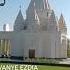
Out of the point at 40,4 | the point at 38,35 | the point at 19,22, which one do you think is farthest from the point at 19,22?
the point at 38,35

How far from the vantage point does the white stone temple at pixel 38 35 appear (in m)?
38.1

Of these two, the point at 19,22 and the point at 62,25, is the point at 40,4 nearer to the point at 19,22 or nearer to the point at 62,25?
the point at 19,22

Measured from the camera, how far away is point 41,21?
41.5 metres

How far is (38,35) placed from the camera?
38.3 metres

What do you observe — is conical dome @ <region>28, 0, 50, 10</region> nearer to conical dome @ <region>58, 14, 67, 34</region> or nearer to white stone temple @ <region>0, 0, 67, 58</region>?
white stone temple @ <region>0, 0, 67, 58</region>

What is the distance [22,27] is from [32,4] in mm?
3775

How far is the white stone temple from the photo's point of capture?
125 feet

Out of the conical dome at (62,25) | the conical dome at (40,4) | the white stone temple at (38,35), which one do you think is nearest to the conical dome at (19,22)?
the white stone temple at (38,35)

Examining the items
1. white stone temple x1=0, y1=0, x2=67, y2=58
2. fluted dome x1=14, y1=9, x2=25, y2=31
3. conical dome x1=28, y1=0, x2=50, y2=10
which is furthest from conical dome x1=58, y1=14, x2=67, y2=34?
fluted dome x1=14, y1=9, x2=25, y2=31

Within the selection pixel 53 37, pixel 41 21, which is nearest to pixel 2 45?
pixel 41 21

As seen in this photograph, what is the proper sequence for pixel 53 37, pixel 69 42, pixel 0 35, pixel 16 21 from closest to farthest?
pixel 53 37 < pixel 0 35 < pixel 16 21 < pixel 69 42

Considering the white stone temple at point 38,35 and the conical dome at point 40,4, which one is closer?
the white stone temple at point 38,35

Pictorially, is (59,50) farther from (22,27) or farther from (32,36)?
(22,27)

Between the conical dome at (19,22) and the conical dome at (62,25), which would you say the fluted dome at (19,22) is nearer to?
the conical dome at (19,22)
